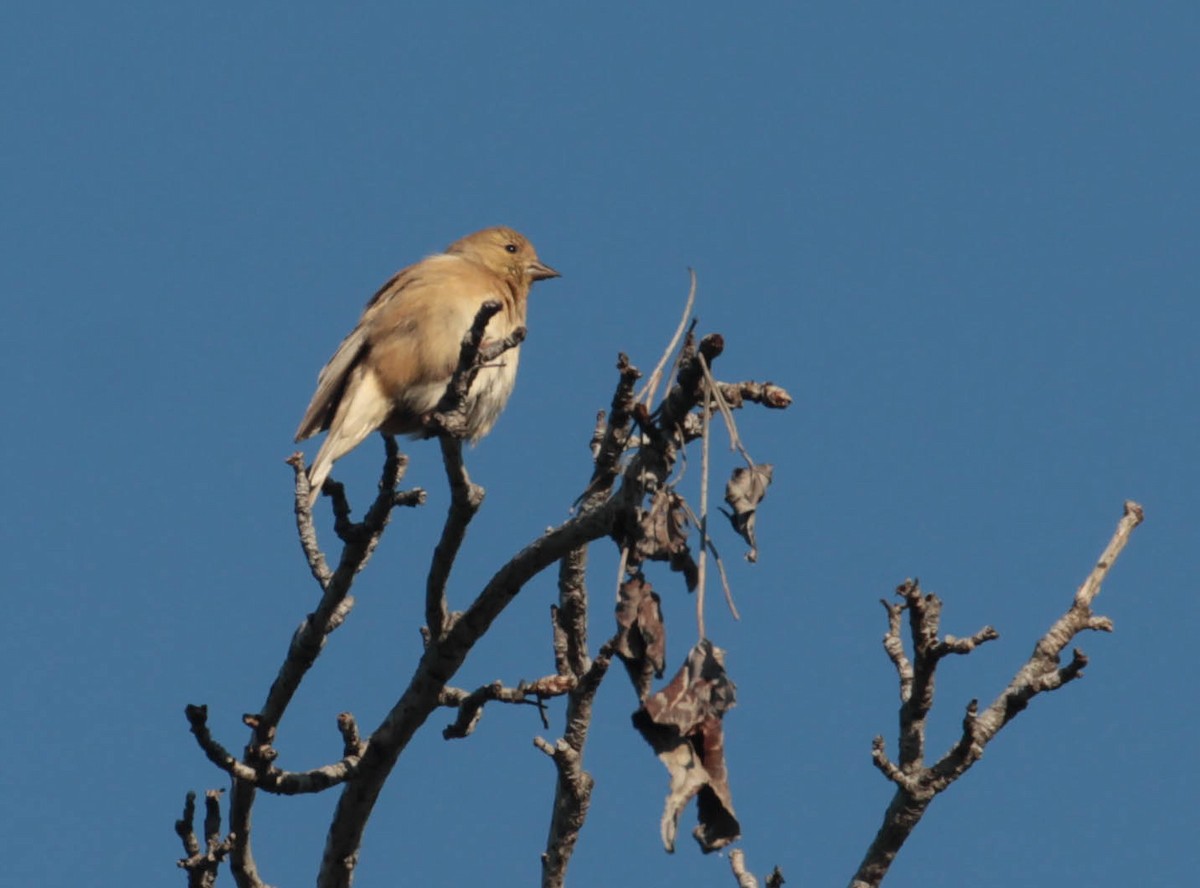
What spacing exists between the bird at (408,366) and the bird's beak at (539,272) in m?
0.88

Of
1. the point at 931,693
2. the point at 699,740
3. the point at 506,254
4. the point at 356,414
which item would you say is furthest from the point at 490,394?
the point at 699,740

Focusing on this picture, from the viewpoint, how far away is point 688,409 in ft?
14.9

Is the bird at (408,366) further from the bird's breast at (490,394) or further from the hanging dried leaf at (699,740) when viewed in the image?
the hanging dried leaf at (699,740)

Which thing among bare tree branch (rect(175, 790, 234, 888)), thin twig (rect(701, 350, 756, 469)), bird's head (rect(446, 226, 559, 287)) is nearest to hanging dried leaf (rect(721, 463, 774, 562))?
thin twig (rect(701, 350, 756, 469))

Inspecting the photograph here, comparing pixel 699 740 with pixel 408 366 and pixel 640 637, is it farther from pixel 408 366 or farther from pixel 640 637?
pixel 408 366

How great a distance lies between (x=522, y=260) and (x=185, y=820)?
4.25 metres

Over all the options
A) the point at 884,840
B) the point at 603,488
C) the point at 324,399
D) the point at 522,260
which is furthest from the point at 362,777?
the point at 522,260

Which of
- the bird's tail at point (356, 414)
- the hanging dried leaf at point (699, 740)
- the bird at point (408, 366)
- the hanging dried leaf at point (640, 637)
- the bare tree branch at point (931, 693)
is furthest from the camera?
the bird at point (408, 366)

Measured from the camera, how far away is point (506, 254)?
926 centimetres

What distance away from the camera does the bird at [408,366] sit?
7.80 metres

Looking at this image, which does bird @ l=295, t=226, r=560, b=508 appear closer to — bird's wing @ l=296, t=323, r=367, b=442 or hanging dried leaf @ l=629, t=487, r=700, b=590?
bird's wing @ l=296, t=323, r=367, b=442

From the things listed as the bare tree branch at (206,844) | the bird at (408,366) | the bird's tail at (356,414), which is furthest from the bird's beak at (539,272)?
the bare tree branch at (206,844)

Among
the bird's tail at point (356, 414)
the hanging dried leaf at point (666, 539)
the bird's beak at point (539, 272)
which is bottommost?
the hanging dried leaf at point (666, 539)

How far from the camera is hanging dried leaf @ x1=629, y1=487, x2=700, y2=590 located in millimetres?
4426
